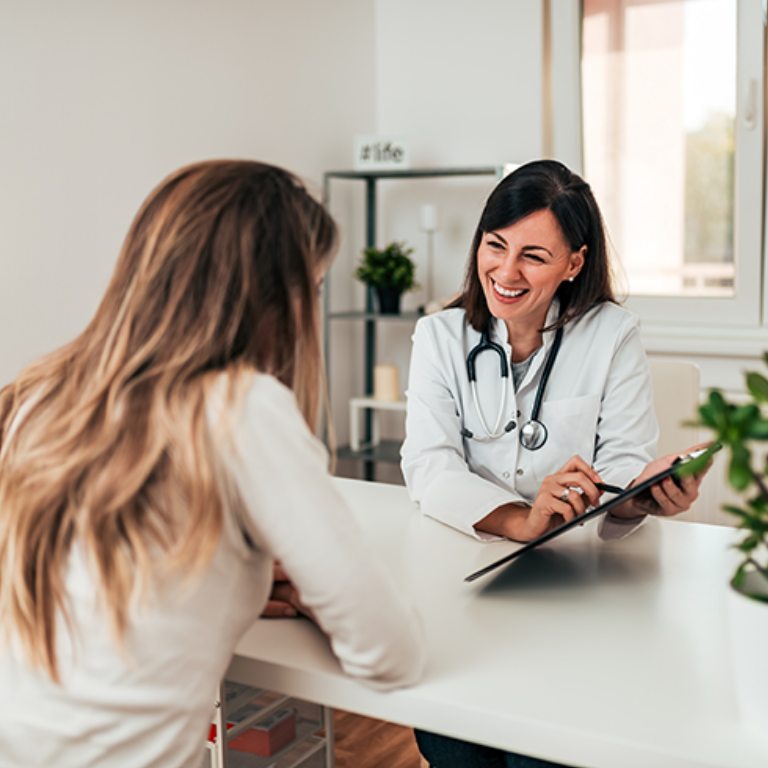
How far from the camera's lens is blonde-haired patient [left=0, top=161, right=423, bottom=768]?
73cm

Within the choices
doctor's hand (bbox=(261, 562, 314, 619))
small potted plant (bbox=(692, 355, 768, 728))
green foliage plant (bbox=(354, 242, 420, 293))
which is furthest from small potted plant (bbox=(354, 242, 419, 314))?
small potted plant (bbox=(692, 355, 768, 728))

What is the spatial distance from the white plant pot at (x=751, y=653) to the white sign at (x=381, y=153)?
2762 millimetres

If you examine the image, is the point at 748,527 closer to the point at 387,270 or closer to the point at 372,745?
the point at 372,745

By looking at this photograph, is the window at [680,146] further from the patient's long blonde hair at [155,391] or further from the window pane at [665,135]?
the patient's long blonde hair at [155,391]

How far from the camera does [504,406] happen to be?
1.57 metres

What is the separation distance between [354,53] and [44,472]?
10.2 ft

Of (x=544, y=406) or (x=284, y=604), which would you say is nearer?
(x=284, y=604)

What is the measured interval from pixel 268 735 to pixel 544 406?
722 mm

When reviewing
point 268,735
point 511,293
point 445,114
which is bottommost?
point 268,735

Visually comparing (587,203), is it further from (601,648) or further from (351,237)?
(351,237)

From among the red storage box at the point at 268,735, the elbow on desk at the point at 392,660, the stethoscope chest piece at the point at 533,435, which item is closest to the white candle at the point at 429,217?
the stethoscope chest piece at the point at 533,435

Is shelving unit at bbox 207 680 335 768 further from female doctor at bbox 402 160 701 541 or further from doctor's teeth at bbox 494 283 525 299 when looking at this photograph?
doctor's teeth at bbox 494 283 525 299

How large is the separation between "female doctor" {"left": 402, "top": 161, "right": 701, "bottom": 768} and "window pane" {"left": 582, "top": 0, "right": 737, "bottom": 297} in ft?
5.65

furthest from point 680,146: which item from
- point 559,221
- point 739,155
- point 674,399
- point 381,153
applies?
point 559,221
